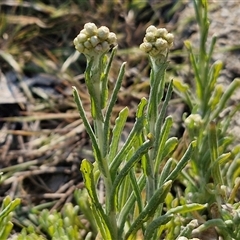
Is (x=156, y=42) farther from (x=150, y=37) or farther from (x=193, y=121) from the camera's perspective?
(x=193, y=121)

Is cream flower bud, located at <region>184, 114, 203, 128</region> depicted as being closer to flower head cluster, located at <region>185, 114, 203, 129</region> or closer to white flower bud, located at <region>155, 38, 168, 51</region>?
flower head cluster, located at <region>185, 114, 203, 129</region>

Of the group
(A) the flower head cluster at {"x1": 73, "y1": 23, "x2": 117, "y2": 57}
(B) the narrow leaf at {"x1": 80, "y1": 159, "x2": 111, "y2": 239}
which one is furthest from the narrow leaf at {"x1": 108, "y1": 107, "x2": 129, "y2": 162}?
(A) the flower head cluster at {"x1": 73, "y1": 23, "x2": 117, "y2": 57}

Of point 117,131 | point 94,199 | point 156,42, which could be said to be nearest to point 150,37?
point 156,42

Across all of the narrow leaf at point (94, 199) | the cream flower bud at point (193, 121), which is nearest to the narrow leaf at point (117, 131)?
the narrow leaf at point (94, 199)

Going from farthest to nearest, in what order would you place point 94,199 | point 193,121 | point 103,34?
point 193,121 < point 94,199 < point 103,34

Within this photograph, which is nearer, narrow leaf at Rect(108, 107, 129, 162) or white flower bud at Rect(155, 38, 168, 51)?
white flower bud at Rect(155, 38, 168, 51)

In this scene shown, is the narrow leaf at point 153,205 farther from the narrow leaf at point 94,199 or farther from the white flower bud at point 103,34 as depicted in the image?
the white flower bud at point 103,34
